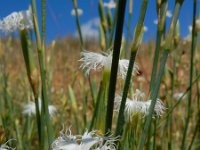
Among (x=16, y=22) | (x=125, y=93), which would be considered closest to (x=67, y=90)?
(x=16, y=22)

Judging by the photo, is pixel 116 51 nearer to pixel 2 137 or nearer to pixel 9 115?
pixel 2 137

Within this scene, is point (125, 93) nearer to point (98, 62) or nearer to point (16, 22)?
point (98, 62)

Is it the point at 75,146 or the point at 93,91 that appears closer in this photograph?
the point at 75,146

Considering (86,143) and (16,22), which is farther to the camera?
(16,22)

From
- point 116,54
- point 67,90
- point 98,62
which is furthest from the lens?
point 67,90

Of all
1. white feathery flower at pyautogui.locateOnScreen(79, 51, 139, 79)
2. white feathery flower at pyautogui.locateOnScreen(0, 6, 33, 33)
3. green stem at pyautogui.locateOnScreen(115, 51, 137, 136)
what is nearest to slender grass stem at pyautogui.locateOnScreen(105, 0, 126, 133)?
green stem at pyautogui.locateOnScreen(115, 51, 137, 136)

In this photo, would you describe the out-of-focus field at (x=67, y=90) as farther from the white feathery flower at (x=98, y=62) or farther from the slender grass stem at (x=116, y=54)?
the slender grass stem at (x=116, y=54)

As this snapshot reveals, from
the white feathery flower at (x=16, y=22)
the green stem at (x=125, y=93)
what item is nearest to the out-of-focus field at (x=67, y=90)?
the white feathery flower at (x=16, y=22)

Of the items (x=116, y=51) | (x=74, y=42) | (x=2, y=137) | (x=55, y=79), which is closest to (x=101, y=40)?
(x=2, y=137)

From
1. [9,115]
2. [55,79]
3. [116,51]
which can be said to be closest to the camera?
[116,51]
